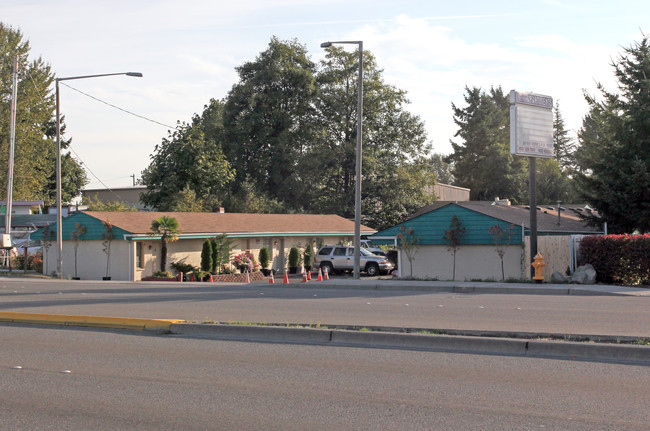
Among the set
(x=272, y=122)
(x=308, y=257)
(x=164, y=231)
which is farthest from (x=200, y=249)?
(x=272, y=122)

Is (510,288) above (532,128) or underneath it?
underneath

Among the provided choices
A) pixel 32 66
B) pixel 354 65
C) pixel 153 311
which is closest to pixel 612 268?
pixel 153 311

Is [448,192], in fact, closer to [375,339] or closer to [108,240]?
[108,240]

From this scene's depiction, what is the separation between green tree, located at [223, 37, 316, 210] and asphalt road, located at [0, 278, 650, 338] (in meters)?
41.9

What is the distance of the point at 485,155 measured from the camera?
8312 cm

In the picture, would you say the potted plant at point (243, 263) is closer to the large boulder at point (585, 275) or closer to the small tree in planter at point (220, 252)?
the small tree in planter at point (220, 252)

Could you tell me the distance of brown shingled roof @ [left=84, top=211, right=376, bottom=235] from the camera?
34594 millimetres

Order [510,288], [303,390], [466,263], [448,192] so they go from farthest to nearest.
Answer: [448,192] → [466,263] → [510,288] → [303,390]

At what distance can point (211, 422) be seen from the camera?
648 centimetres

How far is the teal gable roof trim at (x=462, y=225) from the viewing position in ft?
96.9

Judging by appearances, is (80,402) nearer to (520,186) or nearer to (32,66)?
(32,66)

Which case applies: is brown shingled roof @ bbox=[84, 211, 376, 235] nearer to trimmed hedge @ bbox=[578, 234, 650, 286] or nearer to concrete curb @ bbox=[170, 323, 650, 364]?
trimmed hedge @ bbox=[578, 234, 650, 286]

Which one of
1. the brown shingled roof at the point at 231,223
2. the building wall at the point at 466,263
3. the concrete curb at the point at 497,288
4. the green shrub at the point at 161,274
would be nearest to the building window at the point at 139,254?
the brown shingled roof at the point at 231,223

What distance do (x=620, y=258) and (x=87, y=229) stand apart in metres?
24.2
